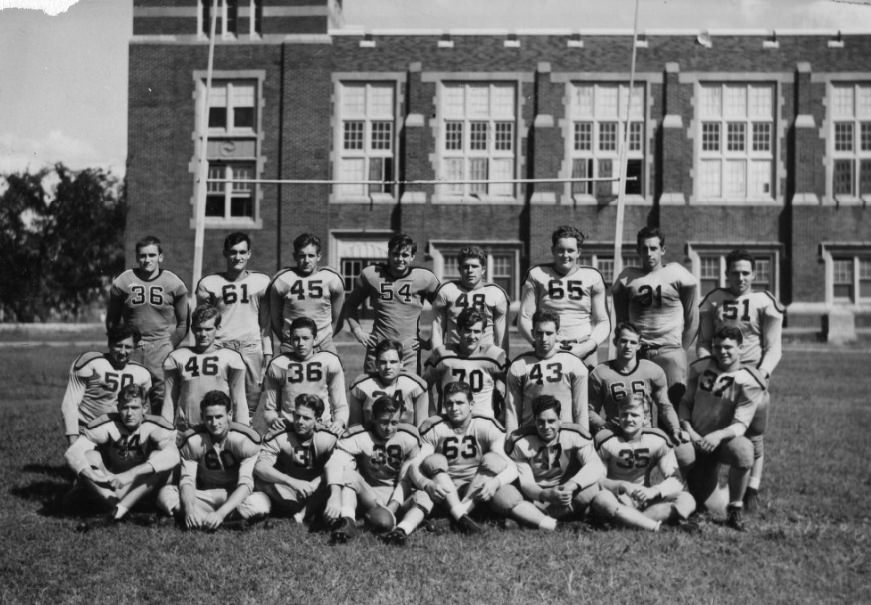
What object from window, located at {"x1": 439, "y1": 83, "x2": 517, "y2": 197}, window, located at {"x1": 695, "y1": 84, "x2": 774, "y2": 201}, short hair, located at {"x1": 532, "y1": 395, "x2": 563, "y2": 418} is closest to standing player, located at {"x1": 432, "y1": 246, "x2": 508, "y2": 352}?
short hair, located at {"x1": 532, "y1": 395, "x2": 563, "y2": 418}

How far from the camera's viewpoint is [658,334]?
7.49 metres

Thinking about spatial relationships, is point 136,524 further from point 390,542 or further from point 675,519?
point 675,519

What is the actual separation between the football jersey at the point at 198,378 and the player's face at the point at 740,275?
418 cm

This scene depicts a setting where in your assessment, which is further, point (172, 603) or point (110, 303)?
point (110, 303)

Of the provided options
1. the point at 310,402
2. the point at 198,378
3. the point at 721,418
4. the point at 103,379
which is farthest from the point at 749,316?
the point at 103,379

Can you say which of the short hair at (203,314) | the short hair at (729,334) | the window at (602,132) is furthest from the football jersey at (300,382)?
the window at (602,132)

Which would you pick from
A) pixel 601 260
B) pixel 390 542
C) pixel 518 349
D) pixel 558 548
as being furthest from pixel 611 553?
pixel 601 260

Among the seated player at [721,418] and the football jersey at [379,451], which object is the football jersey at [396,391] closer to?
the football jersey at [379,451]

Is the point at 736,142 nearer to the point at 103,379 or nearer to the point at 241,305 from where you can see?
the point at 241,305

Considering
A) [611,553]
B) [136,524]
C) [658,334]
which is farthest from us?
[658,334]

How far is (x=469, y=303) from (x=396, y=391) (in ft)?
3.63

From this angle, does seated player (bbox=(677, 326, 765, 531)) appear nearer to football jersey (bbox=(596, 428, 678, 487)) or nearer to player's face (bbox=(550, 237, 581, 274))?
football jersey (bbox=(596, 428, 678, 487))

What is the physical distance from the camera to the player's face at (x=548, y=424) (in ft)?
21.5

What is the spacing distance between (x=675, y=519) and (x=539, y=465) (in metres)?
1.11
